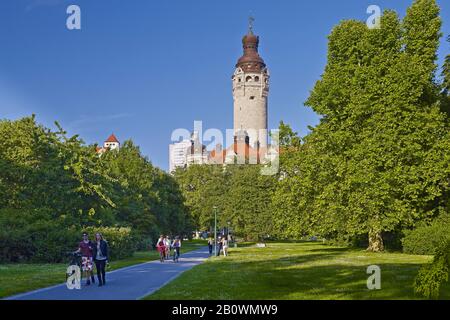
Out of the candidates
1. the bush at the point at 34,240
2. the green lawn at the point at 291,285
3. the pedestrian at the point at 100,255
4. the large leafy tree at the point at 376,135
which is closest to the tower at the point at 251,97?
the large leafy tree at the point at 376,135

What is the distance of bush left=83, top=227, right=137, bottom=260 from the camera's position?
38.3 metres

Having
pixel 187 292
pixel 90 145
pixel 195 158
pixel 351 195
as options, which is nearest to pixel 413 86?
pixel 351 195

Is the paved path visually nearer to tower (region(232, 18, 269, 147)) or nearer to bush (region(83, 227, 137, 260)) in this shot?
bush (region(83, 227, 137, 260))

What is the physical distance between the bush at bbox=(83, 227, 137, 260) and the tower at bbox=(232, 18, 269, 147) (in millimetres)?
106534

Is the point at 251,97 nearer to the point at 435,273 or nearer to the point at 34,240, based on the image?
the point at 34,240

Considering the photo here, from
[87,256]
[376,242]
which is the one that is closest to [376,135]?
[376,242]

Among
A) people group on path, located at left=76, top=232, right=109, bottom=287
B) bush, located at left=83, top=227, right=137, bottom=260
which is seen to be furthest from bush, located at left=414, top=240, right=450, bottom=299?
bush, located at left=83, top=227, right=137, bottom=260

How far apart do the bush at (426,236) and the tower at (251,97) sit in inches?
4148

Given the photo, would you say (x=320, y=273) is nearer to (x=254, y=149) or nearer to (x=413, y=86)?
(x=413, y=86)

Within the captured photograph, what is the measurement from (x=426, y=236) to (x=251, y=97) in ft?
373

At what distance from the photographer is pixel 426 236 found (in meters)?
40.6

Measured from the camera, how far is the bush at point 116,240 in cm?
3832
